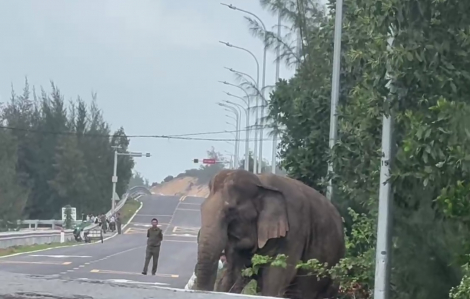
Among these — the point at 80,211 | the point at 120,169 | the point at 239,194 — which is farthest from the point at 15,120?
the point at 239,194

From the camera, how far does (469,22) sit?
991 cm

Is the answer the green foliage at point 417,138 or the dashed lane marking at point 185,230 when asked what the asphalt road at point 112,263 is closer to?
the dashed lane marking at point 185,230

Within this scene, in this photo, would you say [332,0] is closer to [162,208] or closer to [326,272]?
[326,272]

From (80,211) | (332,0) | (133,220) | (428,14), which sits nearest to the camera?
(428,14)

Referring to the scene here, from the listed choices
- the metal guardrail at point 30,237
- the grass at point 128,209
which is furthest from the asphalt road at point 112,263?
the grass at point 128,209

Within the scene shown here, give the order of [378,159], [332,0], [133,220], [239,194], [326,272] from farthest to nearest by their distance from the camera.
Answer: [133,220], [332,0], [239,194], [326,272], [378,159]

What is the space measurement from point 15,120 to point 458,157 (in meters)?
84.9

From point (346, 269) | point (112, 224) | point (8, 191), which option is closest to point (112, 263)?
point (346, 269)

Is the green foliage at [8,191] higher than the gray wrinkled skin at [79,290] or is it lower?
higher

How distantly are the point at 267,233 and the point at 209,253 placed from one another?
0.79 meters

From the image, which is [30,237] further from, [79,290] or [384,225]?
[79,290]

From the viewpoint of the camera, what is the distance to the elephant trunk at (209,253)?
537 inches

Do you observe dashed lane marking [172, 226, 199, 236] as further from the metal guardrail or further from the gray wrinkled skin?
the gray wrinkled skin

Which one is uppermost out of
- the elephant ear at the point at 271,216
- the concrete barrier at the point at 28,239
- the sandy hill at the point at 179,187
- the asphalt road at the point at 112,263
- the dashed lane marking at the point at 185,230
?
the sandy hill at the point at 179,187
